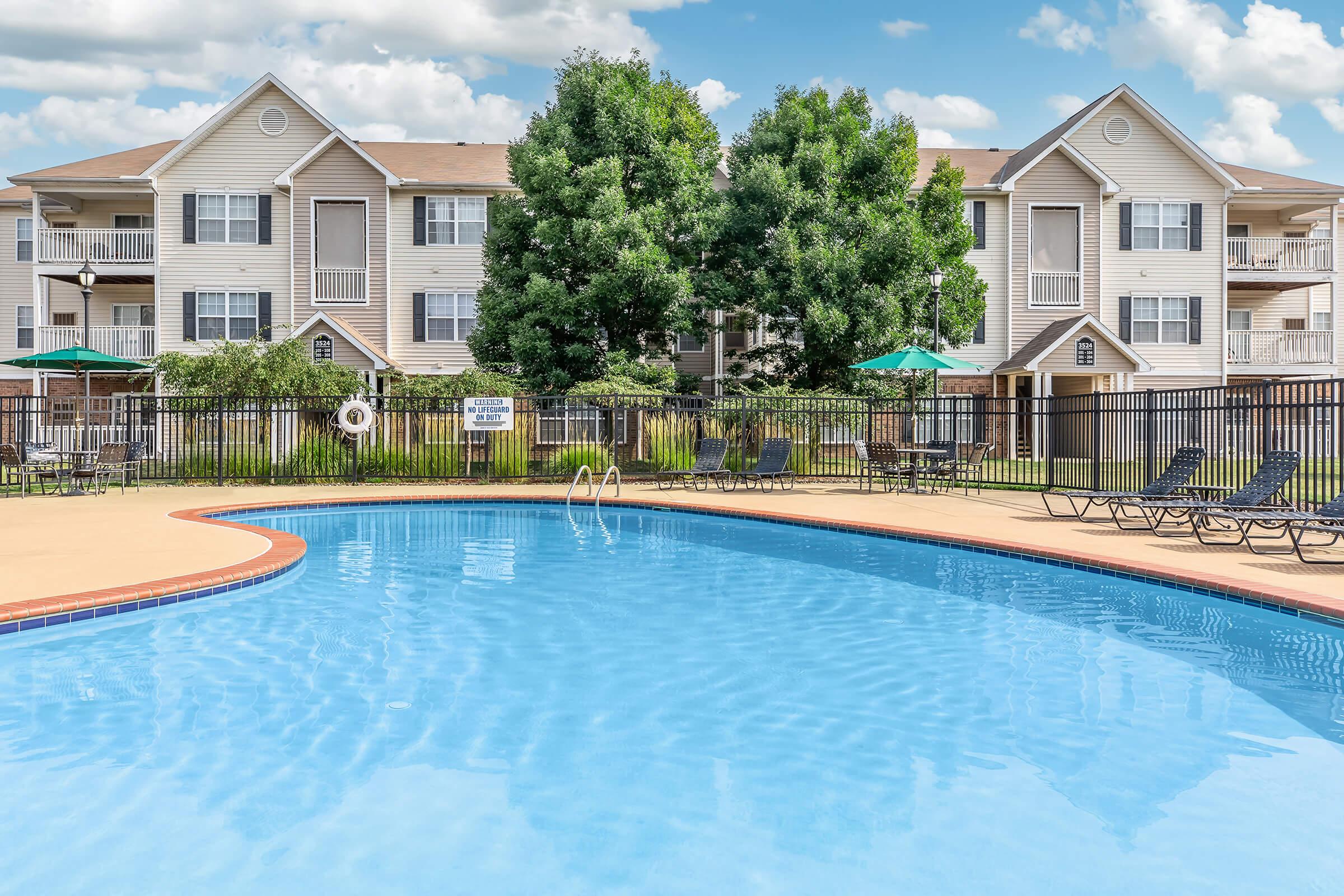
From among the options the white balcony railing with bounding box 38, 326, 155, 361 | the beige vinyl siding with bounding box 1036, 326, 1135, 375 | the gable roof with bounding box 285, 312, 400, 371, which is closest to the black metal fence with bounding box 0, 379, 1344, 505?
the gable roof with bounding box 285, 312, 400, 371

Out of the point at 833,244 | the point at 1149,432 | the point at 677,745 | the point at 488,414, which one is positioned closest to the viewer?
the point at 677,745

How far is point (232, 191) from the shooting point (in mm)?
26734

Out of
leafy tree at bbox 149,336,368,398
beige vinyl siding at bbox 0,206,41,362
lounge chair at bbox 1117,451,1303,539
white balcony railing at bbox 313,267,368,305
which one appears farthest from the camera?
beige vinyl siding at bbox 0,206,41,362

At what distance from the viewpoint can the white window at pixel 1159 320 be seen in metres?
28.4

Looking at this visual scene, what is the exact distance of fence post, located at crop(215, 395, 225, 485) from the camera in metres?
17.8

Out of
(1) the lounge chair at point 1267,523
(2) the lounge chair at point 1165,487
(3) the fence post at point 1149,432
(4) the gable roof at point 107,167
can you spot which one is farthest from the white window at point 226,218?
(1) the lounge chair at point 1267,523

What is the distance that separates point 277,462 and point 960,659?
640 inches

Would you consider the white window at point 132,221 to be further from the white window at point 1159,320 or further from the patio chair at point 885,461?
the white window at point 1159,320

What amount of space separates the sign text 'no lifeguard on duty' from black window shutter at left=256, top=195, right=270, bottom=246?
40.4ft

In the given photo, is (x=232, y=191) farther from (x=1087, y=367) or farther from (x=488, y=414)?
(x=1087, y=367)

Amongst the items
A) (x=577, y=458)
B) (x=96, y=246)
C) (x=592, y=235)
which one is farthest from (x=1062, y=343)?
(x=96, y=246)

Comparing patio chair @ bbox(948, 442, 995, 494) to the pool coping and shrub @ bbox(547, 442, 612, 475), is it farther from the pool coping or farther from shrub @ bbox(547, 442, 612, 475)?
shrub @ bbox(547, 442, 612, 475)

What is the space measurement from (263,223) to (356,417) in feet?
38.3

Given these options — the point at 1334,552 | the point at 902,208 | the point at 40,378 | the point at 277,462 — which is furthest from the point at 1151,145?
the point at 40,378
